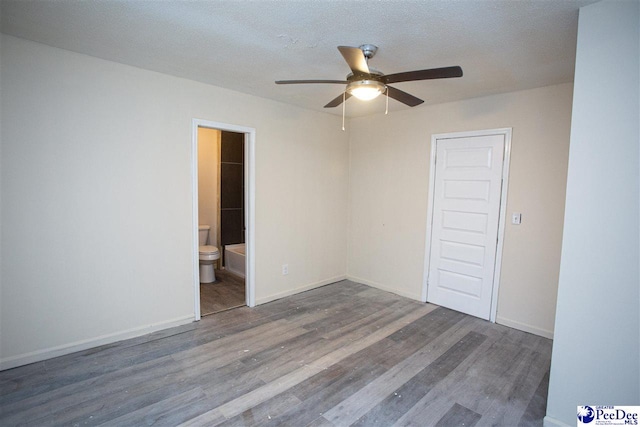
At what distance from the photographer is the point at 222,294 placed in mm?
4195

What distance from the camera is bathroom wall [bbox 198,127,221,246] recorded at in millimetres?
5336

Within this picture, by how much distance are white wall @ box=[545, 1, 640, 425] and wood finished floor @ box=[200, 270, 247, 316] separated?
318cm

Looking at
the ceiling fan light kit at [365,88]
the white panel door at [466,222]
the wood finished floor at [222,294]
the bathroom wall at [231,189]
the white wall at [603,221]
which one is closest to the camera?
the white wall at [603,221]

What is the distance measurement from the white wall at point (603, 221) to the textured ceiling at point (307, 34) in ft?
1.03

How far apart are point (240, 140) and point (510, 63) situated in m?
4.04

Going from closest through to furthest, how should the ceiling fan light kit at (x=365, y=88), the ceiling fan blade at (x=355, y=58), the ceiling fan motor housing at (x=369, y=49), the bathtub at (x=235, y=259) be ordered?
the ceiling fan blade at (x=355, y=58) → the ceiling fan light kit at (x=365, y=88) → the ceiling fan motor housing at (x=369, y=49) → the bathtub at (x=235, y=259)

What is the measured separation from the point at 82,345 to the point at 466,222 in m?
3.93

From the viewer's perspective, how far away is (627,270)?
1.66 meters

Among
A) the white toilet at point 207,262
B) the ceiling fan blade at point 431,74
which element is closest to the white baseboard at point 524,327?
the ceiling fan blade at point 431,74

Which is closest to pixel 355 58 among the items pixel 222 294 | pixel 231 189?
pixel 222 294

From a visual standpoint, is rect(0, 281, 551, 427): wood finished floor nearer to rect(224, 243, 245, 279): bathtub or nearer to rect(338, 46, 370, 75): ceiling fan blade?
Answer: rect(224, 243, 245, 279): bathtub

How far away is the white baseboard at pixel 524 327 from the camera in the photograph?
125 inches

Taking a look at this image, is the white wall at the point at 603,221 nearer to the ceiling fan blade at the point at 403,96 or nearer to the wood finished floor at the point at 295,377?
the wood finished floor at the point at 295,377

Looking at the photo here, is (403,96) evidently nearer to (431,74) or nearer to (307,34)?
(431,74)
